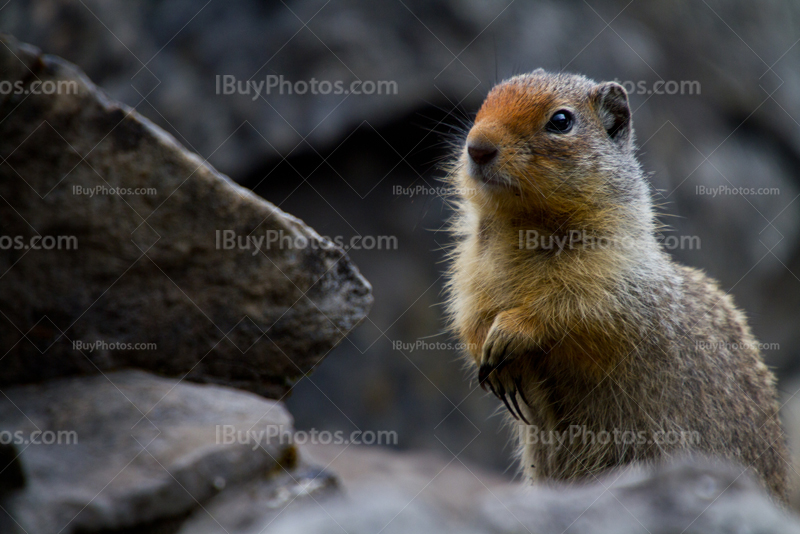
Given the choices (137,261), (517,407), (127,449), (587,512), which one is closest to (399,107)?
(517,407)

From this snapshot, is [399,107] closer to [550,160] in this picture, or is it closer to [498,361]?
[550,160]

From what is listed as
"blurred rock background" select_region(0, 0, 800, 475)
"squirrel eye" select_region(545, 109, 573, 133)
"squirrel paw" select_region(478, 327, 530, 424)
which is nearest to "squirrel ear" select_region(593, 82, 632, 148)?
"squirrel eye" select_region(545, 109, 573, 133)

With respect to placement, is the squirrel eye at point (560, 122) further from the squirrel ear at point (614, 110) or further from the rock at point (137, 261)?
the rock at point (137, 261)

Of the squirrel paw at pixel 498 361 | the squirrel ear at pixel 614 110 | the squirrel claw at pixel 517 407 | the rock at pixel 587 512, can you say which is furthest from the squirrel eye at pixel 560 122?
the rock at pixel 587 512

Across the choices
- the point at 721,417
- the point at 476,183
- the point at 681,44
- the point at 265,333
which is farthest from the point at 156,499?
the point at 681,44

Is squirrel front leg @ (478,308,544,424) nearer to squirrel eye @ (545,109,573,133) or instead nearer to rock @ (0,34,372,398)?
rock @ (0,34,372,398)

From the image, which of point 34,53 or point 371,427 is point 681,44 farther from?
point 34,53

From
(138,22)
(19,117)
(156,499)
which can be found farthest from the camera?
(138,22)
